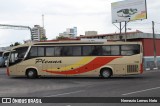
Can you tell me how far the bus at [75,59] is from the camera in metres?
29.1

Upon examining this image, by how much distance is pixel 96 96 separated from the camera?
55.5ft

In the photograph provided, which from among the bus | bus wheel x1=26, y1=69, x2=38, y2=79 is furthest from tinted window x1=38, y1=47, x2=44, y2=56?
bus wheel x1=26, y1=69, x2=38, y2=79

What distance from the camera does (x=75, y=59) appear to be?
97.2 feet

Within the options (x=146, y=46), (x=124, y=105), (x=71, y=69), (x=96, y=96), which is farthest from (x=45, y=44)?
(x=146, y=46)

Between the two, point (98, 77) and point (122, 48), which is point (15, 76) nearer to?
point (98, 77)

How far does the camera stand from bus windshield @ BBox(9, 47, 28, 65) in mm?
29959

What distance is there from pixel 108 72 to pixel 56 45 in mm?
4538

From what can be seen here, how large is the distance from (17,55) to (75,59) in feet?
15.1

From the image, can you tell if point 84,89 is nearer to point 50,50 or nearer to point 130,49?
point 130,49

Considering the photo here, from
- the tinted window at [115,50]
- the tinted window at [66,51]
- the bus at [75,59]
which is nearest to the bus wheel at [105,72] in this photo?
the bus at [75,59]

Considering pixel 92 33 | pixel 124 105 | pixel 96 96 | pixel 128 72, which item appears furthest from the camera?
pixel 92 33

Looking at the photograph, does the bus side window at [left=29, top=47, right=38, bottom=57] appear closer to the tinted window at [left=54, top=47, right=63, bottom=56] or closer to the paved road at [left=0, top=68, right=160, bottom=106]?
the tinted window at [left=54, top=47, right=63, bottom=56]

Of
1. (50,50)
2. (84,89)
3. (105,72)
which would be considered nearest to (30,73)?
(50,50)

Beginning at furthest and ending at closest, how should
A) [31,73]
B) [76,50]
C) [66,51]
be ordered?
[31,73] < [66,51] < [76,50]
